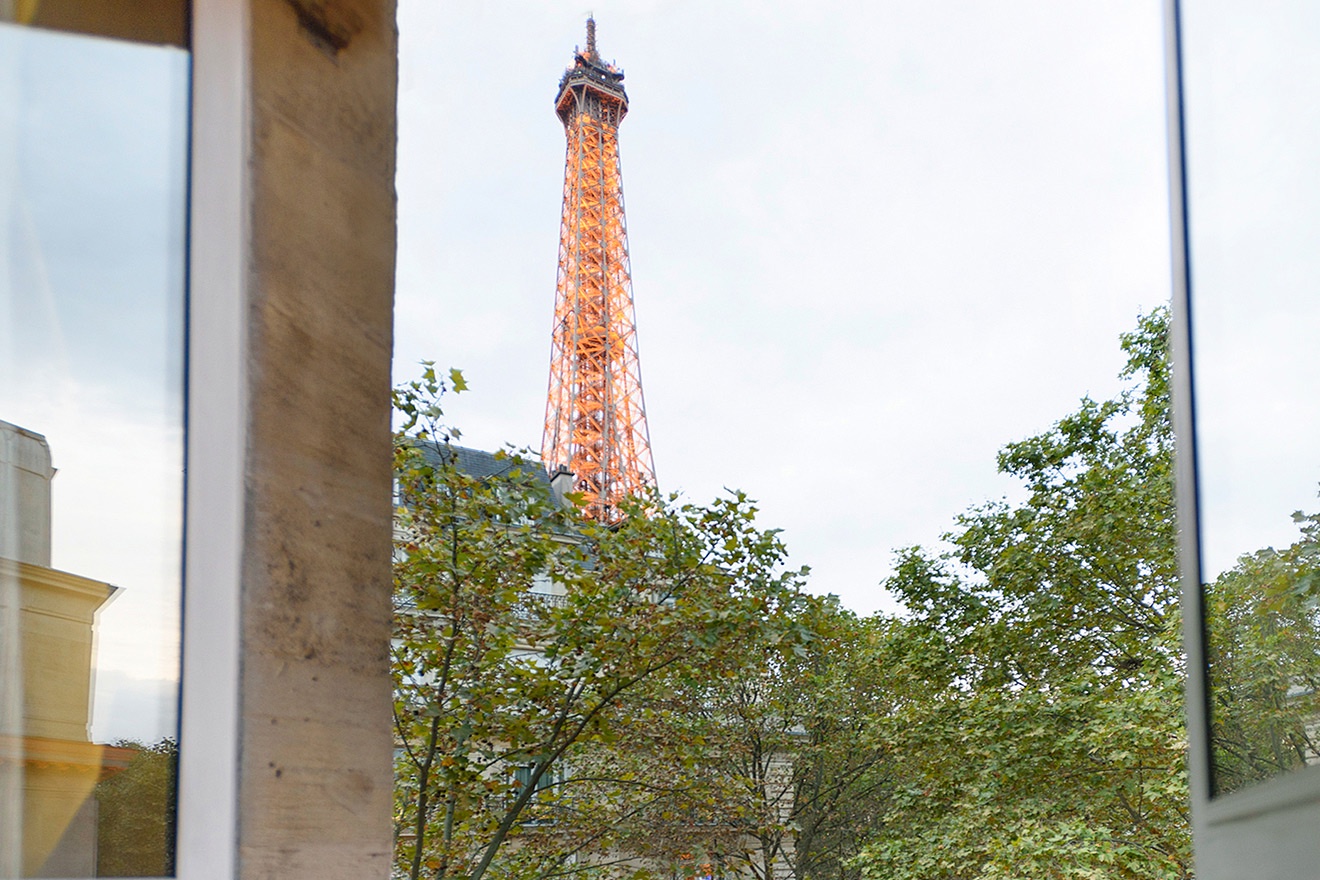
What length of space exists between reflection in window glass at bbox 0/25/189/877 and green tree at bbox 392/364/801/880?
12.7ft

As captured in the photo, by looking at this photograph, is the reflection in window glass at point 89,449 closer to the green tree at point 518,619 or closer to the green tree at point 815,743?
the green tree at point 518,619

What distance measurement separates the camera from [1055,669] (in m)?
9.45

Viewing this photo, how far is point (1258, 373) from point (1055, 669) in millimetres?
9542

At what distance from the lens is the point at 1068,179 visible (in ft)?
56.6

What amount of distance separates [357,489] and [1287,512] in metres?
1.08

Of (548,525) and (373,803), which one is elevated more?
(548,525)

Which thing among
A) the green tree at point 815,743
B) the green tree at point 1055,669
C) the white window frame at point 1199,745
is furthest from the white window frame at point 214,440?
the green tree at point 815,743

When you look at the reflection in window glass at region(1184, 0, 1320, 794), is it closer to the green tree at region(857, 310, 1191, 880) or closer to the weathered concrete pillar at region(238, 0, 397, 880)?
the weathered concrete pillar at region(238, 0, 397, 880)

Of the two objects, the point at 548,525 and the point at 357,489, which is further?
the point at 548,525

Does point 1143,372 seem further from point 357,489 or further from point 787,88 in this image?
point 787,88

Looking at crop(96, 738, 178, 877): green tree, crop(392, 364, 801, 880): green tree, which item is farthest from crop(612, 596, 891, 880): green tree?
crop(96, 738, 178, 877): green tree

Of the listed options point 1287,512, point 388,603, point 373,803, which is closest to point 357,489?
point 388,603

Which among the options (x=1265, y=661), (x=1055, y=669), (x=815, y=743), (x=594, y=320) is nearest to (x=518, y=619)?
(x=1265, y=661)

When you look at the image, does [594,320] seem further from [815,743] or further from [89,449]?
[89,449]
